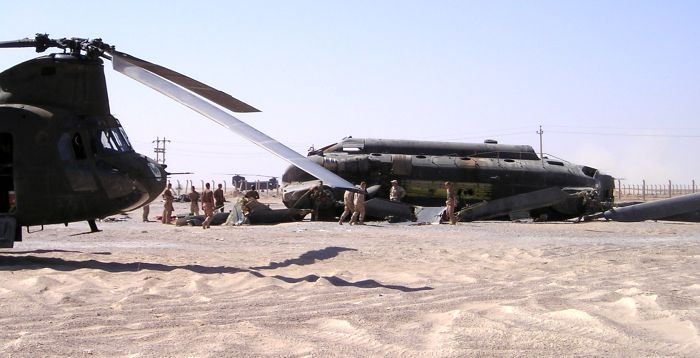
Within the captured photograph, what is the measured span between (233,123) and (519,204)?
60.2 ft

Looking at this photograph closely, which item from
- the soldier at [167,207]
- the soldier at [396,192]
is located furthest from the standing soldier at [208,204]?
the soldier at [396,192]

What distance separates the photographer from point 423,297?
8.15 meters

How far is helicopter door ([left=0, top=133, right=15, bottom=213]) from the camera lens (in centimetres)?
1167

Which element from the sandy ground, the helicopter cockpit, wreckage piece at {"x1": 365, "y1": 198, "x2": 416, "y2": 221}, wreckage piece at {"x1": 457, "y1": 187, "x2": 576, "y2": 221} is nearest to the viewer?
the sandy ground

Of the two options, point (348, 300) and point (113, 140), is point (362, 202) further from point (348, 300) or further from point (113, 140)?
point (348, 300)

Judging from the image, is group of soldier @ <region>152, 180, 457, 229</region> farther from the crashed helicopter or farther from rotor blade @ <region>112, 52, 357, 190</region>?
rotor blade @ <region>112, 52, 357, 190</region>

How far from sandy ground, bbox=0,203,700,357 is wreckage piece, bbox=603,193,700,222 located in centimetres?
947

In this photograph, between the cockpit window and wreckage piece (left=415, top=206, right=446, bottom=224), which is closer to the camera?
the cockpit window

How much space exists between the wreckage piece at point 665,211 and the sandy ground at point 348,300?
947 cm

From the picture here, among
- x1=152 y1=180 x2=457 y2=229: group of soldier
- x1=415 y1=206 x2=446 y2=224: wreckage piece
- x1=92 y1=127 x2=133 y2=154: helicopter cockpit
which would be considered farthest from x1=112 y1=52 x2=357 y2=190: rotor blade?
x1=415 y1=206 x2=446 y2=224: wreckage piece

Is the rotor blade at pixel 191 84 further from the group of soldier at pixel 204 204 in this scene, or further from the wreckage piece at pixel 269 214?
the wreckage piece at pixel 269 214

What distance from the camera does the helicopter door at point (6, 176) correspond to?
38.3 feet

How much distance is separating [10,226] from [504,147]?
21.8 m

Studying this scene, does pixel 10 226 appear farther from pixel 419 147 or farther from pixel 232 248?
pixel 419 147
